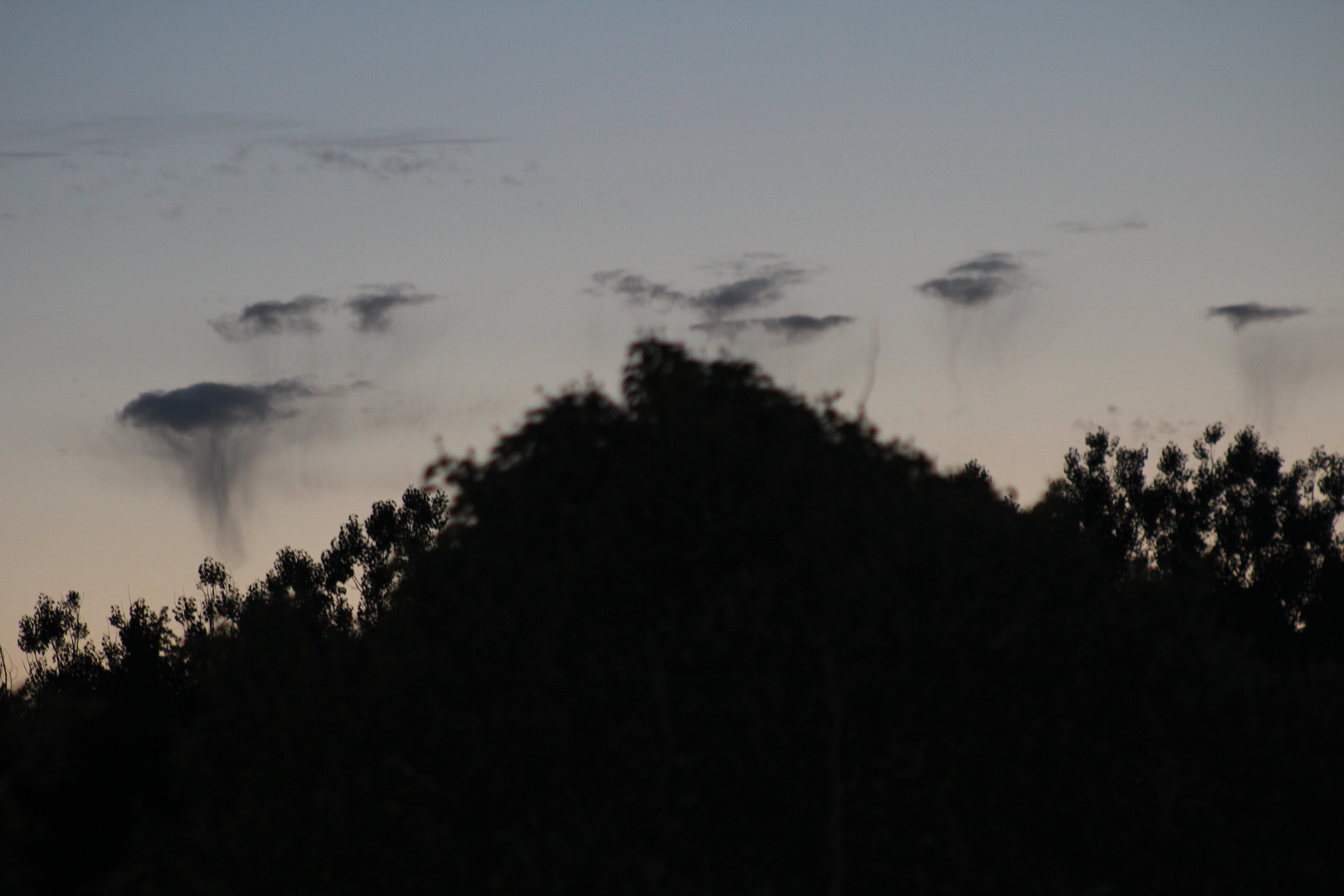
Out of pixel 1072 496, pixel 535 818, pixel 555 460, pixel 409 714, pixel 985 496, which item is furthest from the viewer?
pixel 1072 496

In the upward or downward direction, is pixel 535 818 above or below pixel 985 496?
below

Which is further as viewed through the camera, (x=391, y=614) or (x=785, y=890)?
(x=391, y=614)

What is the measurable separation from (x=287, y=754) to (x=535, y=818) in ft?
10.9

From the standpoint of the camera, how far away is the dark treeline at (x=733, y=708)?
49.3 feet

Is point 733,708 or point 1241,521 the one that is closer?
point 733,708

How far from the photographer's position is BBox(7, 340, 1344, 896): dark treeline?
15.0 meters

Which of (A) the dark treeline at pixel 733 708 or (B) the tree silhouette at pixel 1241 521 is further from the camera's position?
(B) the tree silhouette at pixel 1241 521

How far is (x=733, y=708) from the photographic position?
15.5 meters

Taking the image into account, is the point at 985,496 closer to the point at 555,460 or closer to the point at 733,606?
the point at 733,606

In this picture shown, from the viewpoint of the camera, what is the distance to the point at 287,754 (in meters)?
15.3

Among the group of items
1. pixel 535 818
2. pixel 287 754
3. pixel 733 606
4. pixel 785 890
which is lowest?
pixel 785 890

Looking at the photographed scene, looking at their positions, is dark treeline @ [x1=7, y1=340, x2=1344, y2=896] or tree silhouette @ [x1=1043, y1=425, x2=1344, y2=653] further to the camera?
tree silhouette @ [x1=1043, y1=425, x2=1344, y2=653]

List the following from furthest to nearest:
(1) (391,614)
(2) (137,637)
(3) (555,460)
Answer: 1. (2) (137,637)
2. (1) (391,614)
3. (3) (555,460)

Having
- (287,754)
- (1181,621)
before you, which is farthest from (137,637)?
(1181,621)
